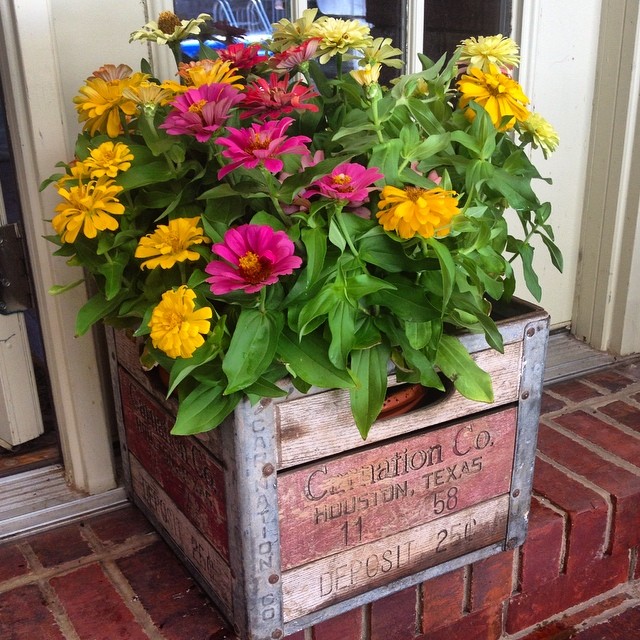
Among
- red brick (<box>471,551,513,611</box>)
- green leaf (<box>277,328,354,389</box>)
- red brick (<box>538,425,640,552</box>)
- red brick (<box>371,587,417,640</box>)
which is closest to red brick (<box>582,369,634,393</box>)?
red brick (<box>538,425,640,552</box>)

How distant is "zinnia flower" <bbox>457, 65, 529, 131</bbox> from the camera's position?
864mm

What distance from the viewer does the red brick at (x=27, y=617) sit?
959 millimetres

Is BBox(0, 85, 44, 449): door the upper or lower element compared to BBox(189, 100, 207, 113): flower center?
lower

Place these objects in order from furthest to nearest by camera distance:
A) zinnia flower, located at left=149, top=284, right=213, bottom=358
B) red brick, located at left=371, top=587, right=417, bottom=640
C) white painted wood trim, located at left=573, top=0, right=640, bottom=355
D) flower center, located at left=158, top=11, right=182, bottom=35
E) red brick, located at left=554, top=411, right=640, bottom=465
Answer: white painted wood trim, located at left=573, top=0, right=640, bottom=355 < red brick, located at left=554, top=411, right=640, bottom=465 < red brick, located at left=371, top=587, right=417, bottom=640 < flower center, located at left=158, top=11, right=182, bottom=35 < zinnia flower, located at left=149, top=284, right=213, bottom=358

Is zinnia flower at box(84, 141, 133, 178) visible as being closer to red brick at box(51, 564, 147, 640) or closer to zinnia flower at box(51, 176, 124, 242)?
zinnia flower at box(51, 176, 124, 242)

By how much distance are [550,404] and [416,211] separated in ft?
2.85

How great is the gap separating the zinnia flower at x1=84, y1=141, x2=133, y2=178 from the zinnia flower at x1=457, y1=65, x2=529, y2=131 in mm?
373

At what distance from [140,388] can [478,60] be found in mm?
592

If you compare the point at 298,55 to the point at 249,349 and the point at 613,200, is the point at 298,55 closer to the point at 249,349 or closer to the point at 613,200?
the point at 249,349

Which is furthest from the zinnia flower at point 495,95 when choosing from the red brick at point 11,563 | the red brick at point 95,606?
the red brick at point 11,563

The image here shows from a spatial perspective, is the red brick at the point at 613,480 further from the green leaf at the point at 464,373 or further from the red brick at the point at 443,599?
the green leaf at the point at 464,373

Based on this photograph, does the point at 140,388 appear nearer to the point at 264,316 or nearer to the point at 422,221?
the point at 264,316

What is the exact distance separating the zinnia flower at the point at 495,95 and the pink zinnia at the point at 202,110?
0.88ft

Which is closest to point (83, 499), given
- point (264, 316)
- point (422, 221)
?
point (264, 316)
